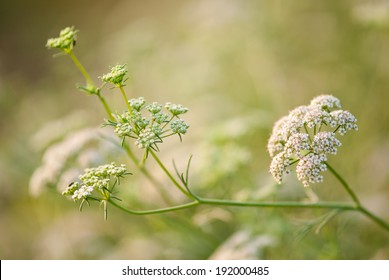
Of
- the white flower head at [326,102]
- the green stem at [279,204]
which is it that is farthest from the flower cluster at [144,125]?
the white flower head at [326,102]

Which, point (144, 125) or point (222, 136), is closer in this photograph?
point (144, 125)

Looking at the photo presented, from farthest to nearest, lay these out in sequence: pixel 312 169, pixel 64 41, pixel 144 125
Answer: pixel 64 41 < pixel 144 125 < pixel 312 169

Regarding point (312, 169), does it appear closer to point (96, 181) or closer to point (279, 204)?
point (279, 204)

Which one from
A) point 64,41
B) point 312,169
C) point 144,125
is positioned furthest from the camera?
point 64,41

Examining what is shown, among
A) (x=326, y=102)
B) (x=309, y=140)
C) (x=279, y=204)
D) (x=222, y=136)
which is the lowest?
(x=279, y=204)

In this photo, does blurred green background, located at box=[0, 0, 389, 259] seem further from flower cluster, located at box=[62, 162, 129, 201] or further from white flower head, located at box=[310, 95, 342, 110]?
flower cluster, located at box=[62, 162, 129, 201]

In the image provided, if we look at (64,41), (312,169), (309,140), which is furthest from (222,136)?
(64,41)

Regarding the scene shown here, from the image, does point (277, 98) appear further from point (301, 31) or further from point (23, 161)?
point (23, 161)
